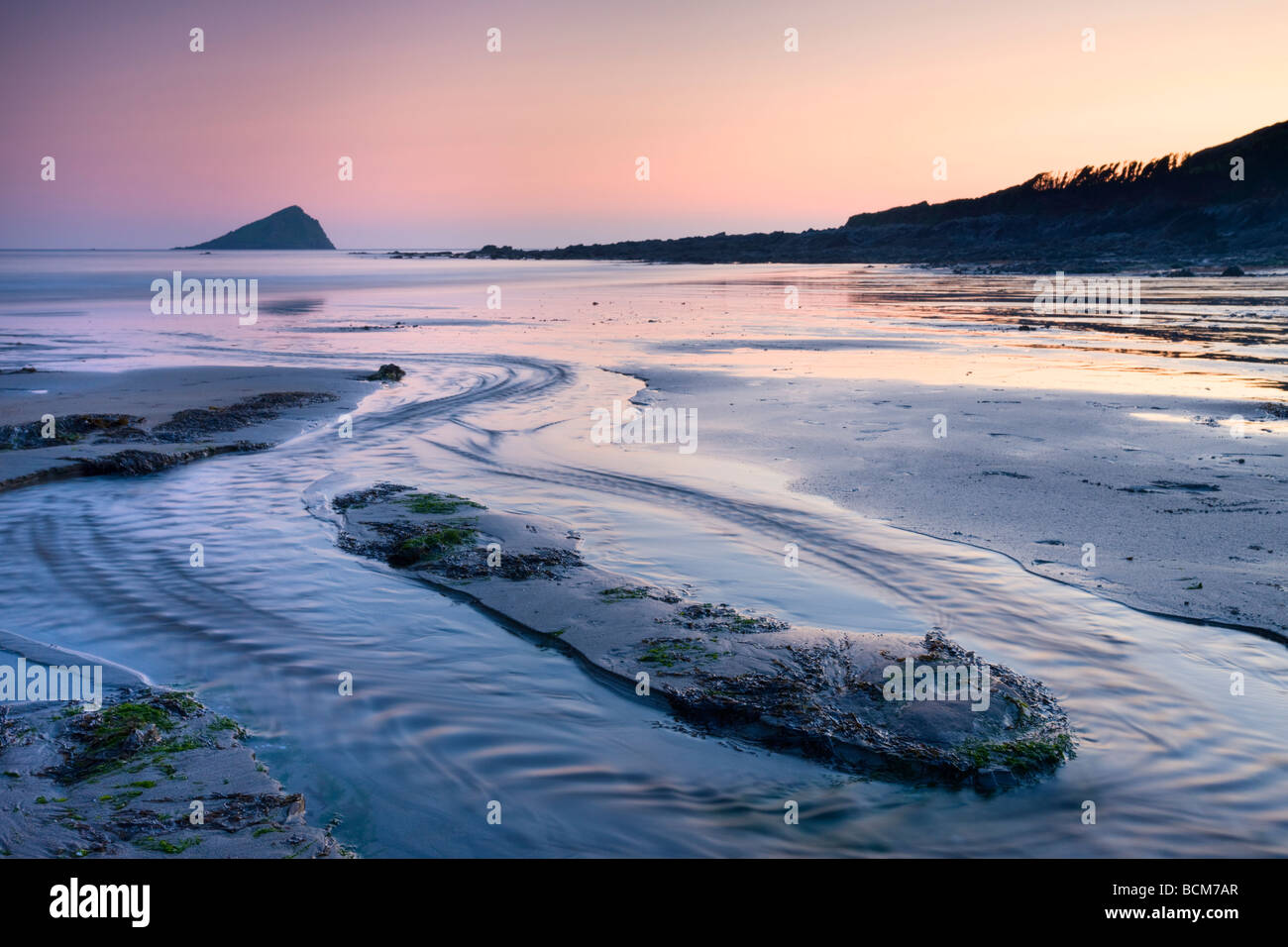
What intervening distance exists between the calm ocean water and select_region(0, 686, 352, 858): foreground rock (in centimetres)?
26

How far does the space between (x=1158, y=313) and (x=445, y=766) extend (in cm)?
3313

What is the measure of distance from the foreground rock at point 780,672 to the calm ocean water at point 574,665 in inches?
7.5

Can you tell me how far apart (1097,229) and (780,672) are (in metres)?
116

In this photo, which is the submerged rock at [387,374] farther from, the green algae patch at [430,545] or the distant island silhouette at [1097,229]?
the distant island silhouette at [1097,229]

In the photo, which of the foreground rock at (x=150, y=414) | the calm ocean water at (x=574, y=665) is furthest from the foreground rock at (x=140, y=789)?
the foreground rock at (x=150, y=414)

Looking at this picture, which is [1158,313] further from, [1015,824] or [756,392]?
[1015,824]

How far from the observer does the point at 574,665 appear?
599 centimetres

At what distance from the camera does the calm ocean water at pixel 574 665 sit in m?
4.25

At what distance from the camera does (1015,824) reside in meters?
4.26

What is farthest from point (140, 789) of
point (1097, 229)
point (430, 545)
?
point (1097, 229)

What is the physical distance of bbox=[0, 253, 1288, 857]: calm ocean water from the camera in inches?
167
